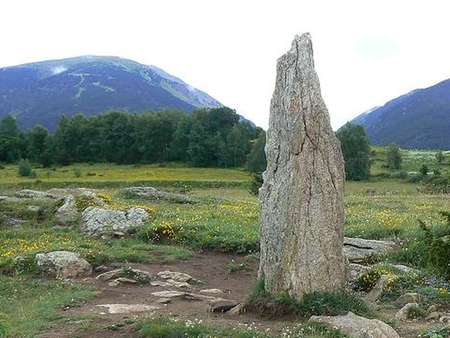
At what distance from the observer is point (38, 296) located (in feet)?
61.2

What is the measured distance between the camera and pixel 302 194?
15484 millimetres

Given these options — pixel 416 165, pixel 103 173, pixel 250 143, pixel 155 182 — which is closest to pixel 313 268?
pixel 155 182

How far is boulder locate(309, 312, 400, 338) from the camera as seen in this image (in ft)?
40.8

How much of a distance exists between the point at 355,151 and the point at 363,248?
78864mm

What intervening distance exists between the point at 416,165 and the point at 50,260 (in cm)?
10985

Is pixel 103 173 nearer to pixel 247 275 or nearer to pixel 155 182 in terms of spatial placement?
pixel 155 182

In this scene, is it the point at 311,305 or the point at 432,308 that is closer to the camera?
the point at 311,305

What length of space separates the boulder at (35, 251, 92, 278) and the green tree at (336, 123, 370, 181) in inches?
2992

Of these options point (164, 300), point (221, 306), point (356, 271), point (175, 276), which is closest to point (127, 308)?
point (164, 300)

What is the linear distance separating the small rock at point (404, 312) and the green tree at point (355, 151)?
80.1 metres

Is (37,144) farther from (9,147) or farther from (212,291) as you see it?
(212,291)

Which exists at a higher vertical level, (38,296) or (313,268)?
(313,268)

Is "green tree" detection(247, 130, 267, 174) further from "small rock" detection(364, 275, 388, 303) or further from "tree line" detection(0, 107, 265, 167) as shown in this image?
"small rock" detection(364, 275, 388, 303)

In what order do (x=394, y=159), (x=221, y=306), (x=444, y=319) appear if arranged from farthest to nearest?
(x=394, y=159) → (x=221, y=306) → (x=444, y=319)
